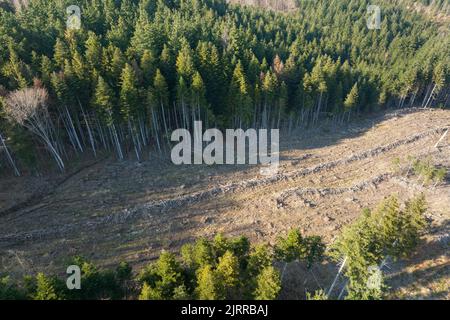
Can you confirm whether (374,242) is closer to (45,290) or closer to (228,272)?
(228,272)

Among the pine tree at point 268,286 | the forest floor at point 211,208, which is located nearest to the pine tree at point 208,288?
the pine tree at point 268,286

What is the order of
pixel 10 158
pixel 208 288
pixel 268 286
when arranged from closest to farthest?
pixel 208 288 → pixel 268 286 → pixel 10 158

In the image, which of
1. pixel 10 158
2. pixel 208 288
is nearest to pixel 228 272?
pixel 208 288

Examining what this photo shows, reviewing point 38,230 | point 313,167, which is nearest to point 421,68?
point 313,167

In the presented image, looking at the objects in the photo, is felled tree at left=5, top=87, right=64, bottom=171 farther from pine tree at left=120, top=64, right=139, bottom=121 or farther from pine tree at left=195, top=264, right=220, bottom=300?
pine tree at left=195, top=264, right=220, bottom=300

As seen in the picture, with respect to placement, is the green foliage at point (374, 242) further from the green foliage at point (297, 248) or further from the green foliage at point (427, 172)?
the green foliage at point (427, 172)

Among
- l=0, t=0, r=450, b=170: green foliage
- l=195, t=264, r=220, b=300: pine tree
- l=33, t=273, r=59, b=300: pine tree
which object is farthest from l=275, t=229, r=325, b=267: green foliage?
l=0, t=0, r=450, b=170: green foliage
